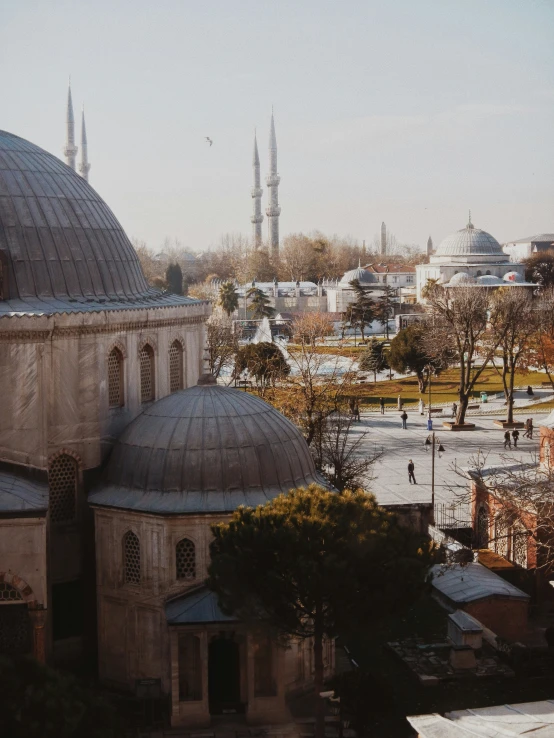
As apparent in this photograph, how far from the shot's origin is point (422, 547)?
53.3 ft

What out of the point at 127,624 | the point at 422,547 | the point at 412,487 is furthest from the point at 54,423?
the point at 412,487

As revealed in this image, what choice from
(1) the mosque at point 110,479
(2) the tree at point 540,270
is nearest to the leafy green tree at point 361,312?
(2) the tree at point 540,270

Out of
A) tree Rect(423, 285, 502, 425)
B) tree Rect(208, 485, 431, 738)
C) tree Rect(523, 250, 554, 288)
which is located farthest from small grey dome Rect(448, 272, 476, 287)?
tree Rect(208, 485, 431, 738)

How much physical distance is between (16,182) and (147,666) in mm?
9587

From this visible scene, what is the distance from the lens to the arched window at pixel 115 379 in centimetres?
2112

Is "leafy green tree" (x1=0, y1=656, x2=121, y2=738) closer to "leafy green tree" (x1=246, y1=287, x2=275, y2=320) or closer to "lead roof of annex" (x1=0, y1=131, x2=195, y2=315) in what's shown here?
"lead roof of annex" (x1=0, y1=131, x2=195, y2=315)

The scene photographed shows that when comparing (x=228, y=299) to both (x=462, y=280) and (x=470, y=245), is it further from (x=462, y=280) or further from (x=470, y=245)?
(x=470, y=245)

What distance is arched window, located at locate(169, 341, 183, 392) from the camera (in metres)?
23.2

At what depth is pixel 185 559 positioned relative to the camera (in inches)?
742

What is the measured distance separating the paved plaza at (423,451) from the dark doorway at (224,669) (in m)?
13.4

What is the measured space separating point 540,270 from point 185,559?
9046 centimetres

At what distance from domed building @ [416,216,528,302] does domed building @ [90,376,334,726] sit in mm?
81733

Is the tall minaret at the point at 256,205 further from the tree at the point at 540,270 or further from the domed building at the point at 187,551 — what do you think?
the domed building at the point at 187,551

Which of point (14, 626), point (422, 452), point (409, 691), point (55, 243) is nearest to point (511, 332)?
point (422, 452)
